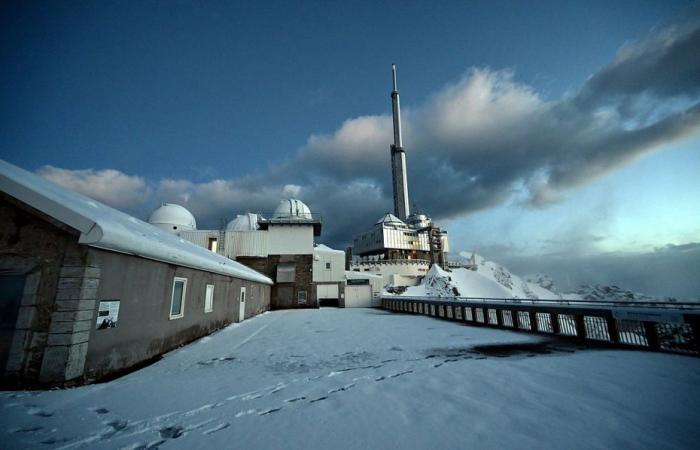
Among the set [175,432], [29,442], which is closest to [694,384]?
[175,432]

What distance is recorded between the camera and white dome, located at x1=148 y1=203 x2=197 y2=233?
31984 millimetres

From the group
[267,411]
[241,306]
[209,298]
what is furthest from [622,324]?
[241,306]

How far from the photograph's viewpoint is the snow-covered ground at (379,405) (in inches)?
118

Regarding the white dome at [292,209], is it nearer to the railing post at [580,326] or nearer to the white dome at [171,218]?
the white dome at [171,218]

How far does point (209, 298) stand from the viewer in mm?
11211

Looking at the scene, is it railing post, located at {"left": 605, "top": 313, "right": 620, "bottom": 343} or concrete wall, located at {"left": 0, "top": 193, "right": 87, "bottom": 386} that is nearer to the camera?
concrete wall, located at {"left": 0, "top": 193, "right": 87, "bottom": 386}

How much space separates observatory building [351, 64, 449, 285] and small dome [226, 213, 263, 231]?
26.5 metres

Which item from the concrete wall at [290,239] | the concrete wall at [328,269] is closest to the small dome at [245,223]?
the concrete wall at [290,239]

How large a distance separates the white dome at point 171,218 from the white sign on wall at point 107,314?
29.6 metres

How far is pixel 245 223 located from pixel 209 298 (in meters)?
26.7

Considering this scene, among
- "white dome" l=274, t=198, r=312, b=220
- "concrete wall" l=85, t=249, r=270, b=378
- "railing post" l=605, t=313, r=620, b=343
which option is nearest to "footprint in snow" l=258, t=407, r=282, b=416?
"concrete wall" l=85, t=249, r=270, b=378

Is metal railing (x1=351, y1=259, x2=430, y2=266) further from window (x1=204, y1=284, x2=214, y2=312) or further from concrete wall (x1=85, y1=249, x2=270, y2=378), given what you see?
concrete wall (x1=85, y1=249, x2=270, y2=378)

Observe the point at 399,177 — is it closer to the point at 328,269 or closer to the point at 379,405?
the point at 328,269

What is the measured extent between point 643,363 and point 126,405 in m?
10.1
